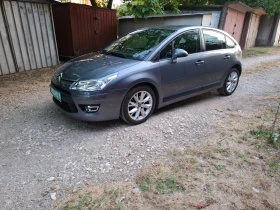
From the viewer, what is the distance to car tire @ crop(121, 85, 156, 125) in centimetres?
337

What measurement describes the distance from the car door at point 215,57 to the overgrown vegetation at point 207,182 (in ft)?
5.50

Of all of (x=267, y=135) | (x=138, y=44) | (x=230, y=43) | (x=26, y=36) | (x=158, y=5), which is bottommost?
(x=267, y=135)

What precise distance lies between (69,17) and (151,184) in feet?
24.4

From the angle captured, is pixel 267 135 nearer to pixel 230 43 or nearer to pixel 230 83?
pixel 230 83

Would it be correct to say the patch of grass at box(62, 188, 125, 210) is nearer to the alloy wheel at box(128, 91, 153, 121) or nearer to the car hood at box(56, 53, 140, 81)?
the alloy wheel at box(128, 91, 153, 121)

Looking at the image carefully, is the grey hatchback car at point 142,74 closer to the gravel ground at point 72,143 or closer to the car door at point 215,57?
the car door at point 215,57

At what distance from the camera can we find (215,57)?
4.48 meters

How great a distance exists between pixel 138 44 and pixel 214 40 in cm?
173

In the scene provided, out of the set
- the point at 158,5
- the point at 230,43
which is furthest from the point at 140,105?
the point at 158,5

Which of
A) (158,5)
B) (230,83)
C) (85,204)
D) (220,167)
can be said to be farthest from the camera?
(158,5)

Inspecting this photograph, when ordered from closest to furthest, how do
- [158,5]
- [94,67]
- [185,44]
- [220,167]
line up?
[220,167] → [94,67] → [185,44] → [158,5]

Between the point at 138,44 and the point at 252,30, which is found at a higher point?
the point at 138,44

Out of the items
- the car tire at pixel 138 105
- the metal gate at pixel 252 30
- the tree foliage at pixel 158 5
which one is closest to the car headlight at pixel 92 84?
the car tire at pixel 138 105

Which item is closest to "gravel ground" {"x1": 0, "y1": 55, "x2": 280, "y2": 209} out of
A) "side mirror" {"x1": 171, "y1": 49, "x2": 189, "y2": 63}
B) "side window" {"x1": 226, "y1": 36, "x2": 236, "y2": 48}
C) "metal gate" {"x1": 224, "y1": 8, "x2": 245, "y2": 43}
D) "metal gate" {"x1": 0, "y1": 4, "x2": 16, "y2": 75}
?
"side mirror" {"x1": 171, "y1": 49, "x2": 189, "y2": 63}
